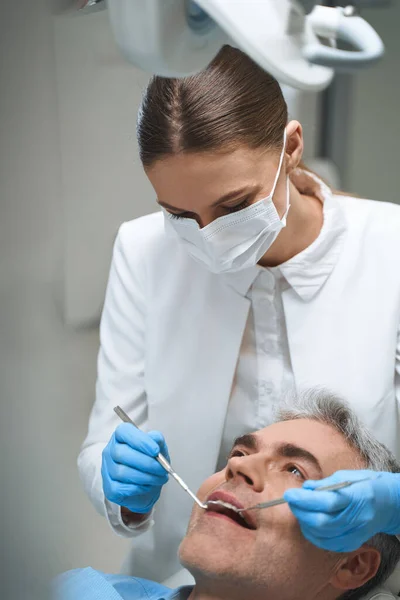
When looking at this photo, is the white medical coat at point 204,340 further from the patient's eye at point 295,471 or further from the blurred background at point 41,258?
the blurred background at point 41,258

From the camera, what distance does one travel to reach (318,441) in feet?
4.37

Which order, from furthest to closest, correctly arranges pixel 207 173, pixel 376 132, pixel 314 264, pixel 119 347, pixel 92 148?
pixel 376 132 < pixel 119 347 < pixel 314 264 < pixel 207 173 < pixel 92 148

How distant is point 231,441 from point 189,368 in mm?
182

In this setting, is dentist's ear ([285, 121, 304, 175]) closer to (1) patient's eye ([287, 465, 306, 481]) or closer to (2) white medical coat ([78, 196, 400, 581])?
(2) white medical coat ([78, 196, 400, 581])

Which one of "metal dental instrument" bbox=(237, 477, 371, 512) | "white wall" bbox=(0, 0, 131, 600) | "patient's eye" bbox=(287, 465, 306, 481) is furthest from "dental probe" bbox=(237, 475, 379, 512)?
"white wall" bbox=(0, 0, 131, 600)

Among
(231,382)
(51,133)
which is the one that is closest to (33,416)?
(51,133)

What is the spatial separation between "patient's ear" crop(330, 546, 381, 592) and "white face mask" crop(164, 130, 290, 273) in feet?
1.73

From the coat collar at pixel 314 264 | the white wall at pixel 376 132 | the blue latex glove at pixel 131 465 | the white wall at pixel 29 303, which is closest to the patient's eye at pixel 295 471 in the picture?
the blue latex glove at pixel 131 465

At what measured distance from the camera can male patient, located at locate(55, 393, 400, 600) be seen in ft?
3.93

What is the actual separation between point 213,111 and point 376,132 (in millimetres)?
746

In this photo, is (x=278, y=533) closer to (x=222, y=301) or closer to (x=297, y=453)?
(x=297, y=453)

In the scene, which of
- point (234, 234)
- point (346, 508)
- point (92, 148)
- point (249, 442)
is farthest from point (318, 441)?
point (92, 148)

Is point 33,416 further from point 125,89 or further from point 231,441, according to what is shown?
point 231,441

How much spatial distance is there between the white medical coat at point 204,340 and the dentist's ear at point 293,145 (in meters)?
0.22
